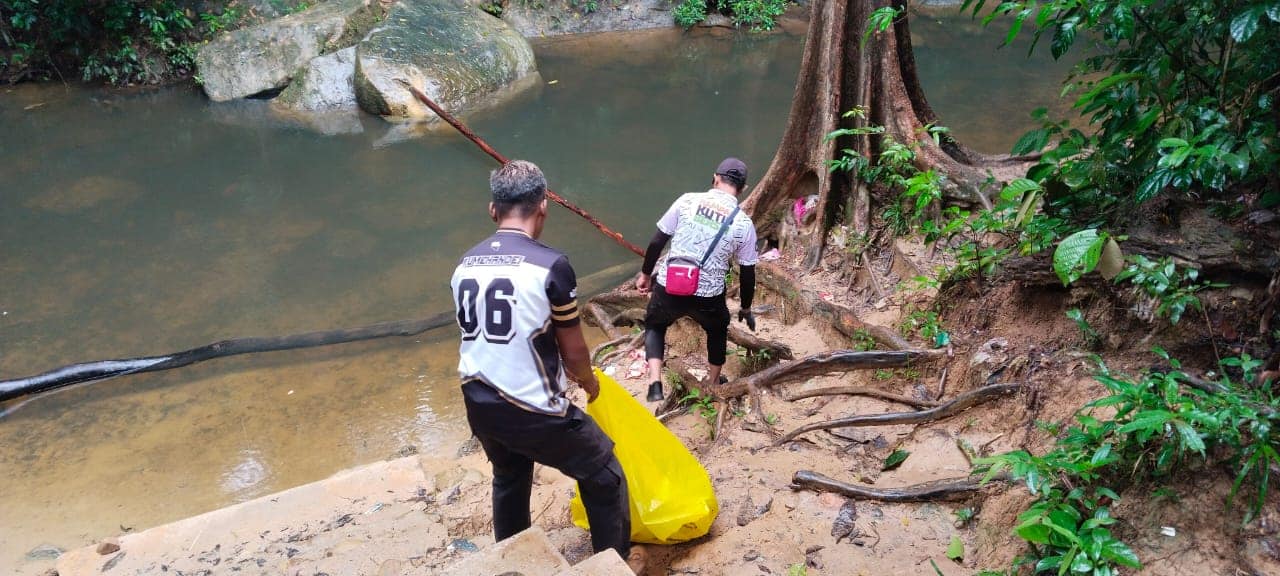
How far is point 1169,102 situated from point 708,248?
1.95m

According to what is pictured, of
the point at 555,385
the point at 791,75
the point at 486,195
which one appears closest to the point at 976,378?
the point at 555,385

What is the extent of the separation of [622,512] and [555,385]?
0.58m

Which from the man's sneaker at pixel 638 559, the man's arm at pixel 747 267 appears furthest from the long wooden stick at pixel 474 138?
the man's sneaker at pixel 638 559

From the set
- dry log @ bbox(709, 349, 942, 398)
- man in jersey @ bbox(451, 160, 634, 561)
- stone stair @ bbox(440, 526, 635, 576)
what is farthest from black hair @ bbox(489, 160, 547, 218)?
dry log @ bbox(709, 349, 942, 398)

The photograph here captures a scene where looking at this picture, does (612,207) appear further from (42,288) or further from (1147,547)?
(1147,547)

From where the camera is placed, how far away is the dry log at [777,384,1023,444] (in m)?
3.40

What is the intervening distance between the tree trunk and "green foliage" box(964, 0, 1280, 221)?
2040mm

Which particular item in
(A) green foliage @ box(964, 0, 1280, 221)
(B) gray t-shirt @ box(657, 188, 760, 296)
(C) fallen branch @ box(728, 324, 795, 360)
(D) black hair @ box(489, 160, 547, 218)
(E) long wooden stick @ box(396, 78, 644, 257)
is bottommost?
(E) long wooden stick @ box(396, 78, 644, 257)

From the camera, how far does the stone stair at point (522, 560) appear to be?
7.10ft

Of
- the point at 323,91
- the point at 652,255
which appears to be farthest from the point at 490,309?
the point at 323,91

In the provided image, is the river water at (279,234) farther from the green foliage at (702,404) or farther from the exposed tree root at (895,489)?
the exposed tree root at (895,489)

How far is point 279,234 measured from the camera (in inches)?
326

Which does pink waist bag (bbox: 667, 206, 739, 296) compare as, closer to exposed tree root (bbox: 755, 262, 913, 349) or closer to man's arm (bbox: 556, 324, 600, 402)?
exposed tree root (bbox: 755, 262, 913, 349)

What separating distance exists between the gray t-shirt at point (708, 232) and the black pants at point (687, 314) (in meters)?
0.11
